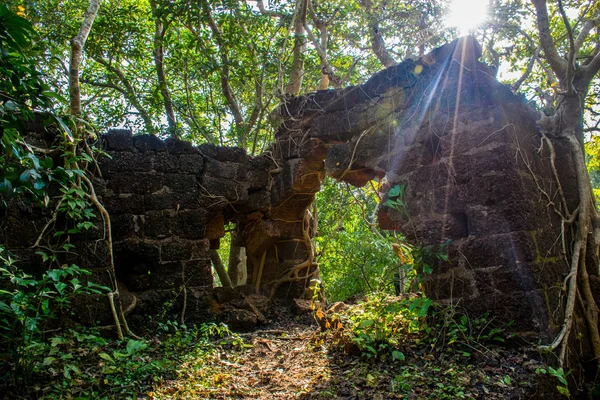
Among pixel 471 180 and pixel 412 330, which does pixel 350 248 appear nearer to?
pixel 412 330

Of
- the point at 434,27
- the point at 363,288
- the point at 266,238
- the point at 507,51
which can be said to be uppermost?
the point at 434,27

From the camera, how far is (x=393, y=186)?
12.0 ft

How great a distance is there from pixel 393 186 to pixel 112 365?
7.86 feet

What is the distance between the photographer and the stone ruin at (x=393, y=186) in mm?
2982

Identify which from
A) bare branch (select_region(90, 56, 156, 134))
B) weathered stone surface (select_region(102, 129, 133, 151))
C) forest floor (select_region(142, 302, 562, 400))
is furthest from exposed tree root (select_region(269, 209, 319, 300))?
bare branch (select_region(90, 56, 156, 134))

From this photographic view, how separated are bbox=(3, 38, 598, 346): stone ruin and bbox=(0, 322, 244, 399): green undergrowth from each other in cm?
48

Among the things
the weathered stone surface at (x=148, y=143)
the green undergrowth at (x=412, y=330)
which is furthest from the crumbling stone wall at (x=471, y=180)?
the weathered stone surface at (x=148, y=143)

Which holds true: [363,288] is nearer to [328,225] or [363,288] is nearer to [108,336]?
[328,225]

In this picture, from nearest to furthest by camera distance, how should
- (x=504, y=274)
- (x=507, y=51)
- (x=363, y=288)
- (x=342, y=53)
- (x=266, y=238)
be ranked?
(x=504, y=274) < (x=507, y=51) < (x=266, y=238) < (x=363, y=288) < (x=342, y=53)

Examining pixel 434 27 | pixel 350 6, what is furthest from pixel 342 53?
pixel 434 27

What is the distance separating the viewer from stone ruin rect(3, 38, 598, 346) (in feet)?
9.78

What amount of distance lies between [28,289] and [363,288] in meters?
4.62

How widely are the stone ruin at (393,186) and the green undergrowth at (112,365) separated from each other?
484 millimetres

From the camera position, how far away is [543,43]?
11.9 ft
